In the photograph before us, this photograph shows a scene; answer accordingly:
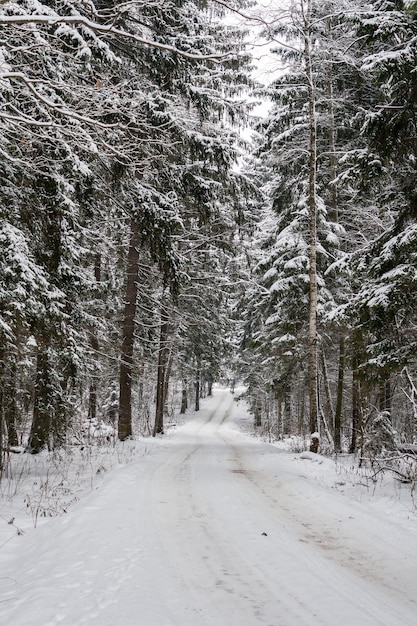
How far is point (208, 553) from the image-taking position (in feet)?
14.2

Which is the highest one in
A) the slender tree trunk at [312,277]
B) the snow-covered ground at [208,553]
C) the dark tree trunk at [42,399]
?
the slender tree trunk at [312,277]

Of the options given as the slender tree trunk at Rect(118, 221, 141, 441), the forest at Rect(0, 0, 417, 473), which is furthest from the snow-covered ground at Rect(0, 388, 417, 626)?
the slender tree trunk at Rect(118, 221, 141, 441)

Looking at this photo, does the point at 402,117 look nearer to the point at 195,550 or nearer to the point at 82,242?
the point at 195,550

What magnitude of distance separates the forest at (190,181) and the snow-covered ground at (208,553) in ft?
7.41

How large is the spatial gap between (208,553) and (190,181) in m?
11.1

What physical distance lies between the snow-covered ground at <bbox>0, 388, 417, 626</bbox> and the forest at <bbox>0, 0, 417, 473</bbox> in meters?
2.26

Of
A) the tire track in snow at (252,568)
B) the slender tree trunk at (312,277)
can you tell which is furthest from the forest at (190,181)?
the tire track in snow at (252,568)

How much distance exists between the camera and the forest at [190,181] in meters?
6.10

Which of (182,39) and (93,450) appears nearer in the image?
(182,39)

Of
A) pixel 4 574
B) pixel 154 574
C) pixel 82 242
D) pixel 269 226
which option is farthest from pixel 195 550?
pixel 269 226

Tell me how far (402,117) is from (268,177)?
2118cm

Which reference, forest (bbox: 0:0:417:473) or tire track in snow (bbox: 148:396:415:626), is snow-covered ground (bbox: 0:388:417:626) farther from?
forest (bbox: 0:0:417:473)

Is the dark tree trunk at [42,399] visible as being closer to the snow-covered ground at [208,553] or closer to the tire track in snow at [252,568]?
the snow-covered ground at [208,553]

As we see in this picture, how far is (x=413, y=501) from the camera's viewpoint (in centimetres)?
633
